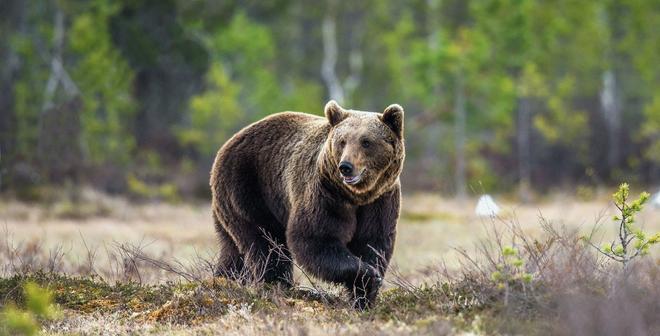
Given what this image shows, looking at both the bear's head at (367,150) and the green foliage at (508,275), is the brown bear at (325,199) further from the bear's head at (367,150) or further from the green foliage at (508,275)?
the green foliage at (508,275)

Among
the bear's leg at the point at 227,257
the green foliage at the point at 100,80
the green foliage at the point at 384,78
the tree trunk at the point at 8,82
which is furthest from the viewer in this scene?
the green foliage at the point at 384,78

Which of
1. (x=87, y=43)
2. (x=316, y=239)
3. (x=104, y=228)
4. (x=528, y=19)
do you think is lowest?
(x=104, y=228)

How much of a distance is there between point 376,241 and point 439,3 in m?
33.9

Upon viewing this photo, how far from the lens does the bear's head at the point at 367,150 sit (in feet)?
23.7

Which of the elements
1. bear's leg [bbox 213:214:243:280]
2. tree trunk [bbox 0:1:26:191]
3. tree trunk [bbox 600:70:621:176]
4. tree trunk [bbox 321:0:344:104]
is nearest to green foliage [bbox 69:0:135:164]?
tree trunk [bbox 0:1:26:191]

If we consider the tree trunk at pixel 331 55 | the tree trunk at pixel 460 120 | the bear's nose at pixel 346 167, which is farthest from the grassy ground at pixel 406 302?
the tree trunk at pixel 331 55

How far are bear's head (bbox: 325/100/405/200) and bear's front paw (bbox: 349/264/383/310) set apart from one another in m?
0.65

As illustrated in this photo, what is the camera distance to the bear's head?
7219mm

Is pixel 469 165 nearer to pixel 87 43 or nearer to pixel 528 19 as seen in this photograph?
pixel 528 19

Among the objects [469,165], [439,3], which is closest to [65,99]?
[469,165]

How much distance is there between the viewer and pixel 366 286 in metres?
7.58

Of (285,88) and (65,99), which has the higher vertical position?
(285,88)

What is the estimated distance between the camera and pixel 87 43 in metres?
28.0

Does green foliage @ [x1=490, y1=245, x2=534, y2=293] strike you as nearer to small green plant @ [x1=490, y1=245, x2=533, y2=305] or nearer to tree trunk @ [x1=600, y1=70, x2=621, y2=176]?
small green plant @ [x1=490, y1=245, x2=533, y2=305]
